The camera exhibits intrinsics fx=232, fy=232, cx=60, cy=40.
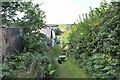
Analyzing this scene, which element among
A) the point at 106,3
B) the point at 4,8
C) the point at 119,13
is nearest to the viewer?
the point at 119,13

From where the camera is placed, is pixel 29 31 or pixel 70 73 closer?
pixel 29 31

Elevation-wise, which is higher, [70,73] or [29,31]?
[29,31]

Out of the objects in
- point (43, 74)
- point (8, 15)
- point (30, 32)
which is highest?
point (8, 15)

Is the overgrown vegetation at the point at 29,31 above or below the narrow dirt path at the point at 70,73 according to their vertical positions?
above

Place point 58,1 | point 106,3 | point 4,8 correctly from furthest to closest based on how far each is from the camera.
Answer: point 4,8 < point 106,3 < point 58,1

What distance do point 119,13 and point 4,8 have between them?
315cm

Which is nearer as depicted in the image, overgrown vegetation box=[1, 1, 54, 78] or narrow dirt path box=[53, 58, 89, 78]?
overgrown vegetation box=[1, 1, 54, 78]

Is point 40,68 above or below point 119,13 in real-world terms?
below

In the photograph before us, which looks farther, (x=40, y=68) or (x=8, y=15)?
(x=8, y=15)

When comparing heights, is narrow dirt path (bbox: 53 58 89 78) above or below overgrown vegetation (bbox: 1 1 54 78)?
below

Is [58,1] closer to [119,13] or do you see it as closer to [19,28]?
[119,13]

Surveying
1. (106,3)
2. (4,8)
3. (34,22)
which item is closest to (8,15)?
(4,8)

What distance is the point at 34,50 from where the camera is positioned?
5.97m

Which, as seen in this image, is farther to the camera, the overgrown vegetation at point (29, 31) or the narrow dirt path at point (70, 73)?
the narrow dirt path at point (70, 73)
